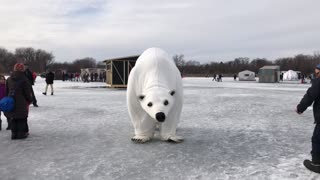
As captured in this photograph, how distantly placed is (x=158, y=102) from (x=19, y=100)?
11.5 feet

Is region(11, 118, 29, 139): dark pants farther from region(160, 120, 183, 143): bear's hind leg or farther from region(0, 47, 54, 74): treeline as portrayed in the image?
region(0, 47, 54, 74): treeline

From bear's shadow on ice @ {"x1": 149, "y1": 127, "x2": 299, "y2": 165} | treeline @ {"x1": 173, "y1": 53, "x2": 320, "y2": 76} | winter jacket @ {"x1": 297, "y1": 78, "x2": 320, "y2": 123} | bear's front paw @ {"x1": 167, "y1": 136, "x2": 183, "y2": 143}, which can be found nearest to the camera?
winter jacket @ {"x1": 297, "y1": 78, "x2": 320, "y2": 123}

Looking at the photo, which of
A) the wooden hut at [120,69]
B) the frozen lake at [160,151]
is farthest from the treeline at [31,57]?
the frozen lake at [160,151]

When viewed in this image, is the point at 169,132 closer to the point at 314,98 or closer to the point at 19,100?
the point at 314,98

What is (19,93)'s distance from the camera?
828 centimetres

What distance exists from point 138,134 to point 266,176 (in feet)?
10.6

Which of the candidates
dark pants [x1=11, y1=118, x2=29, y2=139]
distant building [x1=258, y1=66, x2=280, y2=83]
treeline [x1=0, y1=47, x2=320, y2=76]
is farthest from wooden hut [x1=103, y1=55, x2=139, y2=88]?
treeline [x1=0, y1=47, x2=320, y2=76]

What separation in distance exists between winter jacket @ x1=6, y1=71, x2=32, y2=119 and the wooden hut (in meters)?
21.2

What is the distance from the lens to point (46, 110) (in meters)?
13.7

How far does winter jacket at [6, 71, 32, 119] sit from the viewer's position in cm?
820

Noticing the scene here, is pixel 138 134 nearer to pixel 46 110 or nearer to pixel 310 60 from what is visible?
pixel 46 110

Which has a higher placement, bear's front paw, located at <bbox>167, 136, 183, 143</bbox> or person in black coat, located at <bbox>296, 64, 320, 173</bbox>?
person in black coat, located at <bbox>296, 64, 320, 173</bbox>

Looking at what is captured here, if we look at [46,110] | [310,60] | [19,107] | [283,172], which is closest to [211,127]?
[283,172]

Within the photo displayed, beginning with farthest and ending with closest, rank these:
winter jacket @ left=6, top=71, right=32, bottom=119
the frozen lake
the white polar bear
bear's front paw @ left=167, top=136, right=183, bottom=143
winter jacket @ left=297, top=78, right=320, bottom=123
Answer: winter jacket @ left=6, top=71, right=32, bottom=119
bear's front paw @ left=167, top=136, right=183, bottom=143
the white polar bear
the frozen lake
winter jacket @ left=297, top=78, right=320, bottom=123
